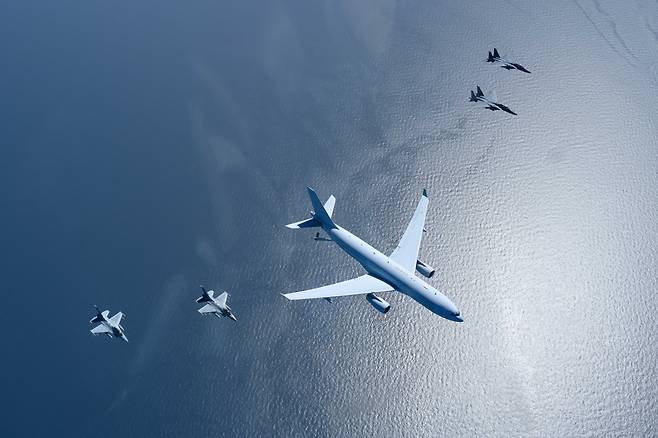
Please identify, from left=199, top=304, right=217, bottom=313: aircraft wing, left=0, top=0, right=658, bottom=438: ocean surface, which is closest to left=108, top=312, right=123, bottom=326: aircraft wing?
left=0, top=0, right=658, bottom=438: ocean surface

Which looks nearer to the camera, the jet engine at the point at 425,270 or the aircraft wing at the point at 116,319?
the jet engine at the point at 425,270

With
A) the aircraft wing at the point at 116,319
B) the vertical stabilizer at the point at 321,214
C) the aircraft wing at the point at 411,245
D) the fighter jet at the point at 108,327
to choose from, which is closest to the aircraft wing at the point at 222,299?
the fighter jet at the point at 108,327

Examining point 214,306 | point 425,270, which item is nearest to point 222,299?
point 214,306

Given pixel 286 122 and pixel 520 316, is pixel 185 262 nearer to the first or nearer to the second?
pixel 286 122

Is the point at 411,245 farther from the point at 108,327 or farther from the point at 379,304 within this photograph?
the point at 108,327

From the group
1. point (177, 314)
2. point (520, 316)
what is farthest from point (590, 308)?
point (177, 314)

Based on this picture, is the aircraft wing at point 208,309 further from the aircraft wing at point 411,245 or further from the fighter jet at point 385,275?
the aircraft wing at point 411,245

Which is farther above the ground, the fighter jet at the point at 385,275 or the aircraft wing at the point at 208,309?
the fighter jet at the point at 385,275
